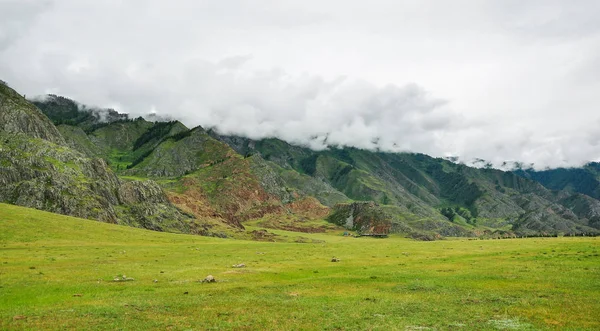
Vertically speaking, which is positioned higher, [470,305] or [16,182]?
[16,182]

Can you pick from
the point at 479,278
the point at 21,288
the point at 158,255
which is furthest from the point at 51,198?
the point at 479,278

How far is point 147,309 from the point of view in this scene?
31.1m

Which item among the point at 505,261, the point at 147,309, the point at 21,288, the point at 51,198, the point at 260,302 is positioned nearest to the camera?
the point at 147,309

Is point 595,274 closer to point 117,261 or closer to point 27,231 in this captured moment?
point 117,261

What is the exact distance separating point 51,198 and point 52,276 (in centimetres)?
15560

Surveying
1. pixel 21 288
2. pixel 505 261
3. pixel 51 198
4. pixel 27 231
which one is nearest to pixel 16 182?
pixel 51 198

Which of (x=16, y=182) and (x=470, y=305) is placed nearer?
(x=470, y=305)

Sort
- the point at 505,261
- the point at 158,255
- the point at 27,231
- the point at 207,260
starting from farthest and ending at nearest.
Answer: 1. the point at 27,231
2. the point at 158,255
3. the point at 207,260
4. the point at 505,261

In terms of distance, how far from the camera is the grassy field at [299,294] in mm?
27297

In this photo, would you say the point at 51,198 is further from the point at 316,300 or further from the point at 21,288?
the point at 316,300

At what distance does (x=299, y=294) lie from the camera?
3812 centimetres

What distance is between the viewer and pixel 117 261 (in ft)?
210

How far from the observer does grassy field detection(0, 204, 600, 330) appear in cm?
2730

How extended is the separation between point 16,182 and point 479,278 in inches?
8071
